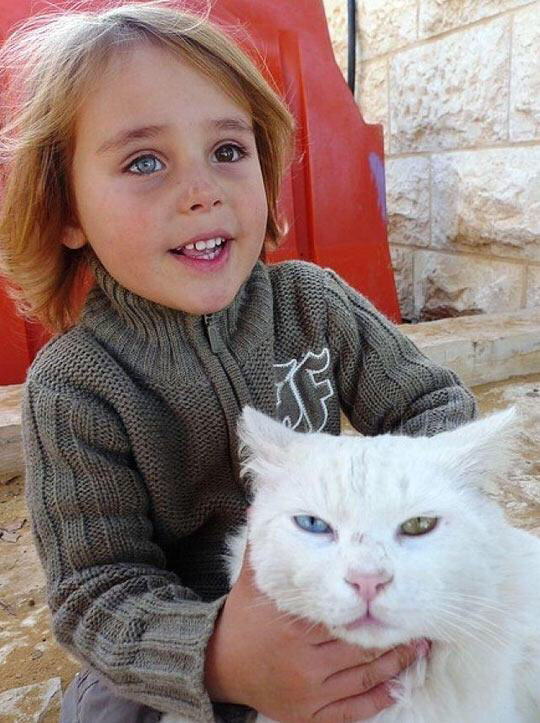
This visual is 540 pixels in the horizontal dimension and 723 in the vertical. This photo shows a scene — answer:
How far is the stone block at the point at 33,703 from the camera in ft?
3.60

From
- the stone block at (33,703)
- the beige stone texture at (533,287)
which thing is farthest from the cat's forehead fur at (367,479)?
the beige stone texture at (533,287)

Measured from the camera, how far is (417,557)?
0.67 m

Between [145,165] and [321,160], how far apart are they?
75.8 inches

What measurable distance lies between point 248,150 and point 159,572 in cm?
66

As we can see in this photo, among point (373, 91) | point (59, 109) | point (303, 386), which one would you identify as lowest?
point (303, 386)

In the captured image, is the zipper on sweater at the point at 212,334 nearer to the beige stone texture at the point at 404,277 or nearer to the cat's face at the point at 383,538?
the cat's face at the point at 383,538

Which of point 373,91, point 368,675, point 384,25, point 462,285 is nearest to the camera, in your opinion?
point 368,675

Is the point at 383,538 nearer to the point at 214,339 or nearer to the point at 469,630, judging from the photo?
the point at 469,630

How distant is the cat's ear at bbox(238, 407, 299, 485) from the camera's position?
0.83m

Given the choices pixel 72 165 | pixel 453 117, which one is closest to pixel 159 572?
pixel 72 165

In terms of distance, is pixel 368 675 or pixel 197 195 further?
pixel 197 195

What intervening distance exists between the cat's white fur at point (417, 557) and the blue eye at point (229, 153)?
0.40 m

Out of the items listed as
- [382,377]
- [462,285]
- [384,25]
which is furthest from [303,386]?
[384,25]

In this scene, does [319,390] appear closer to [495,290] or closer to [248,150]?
[248,150]
